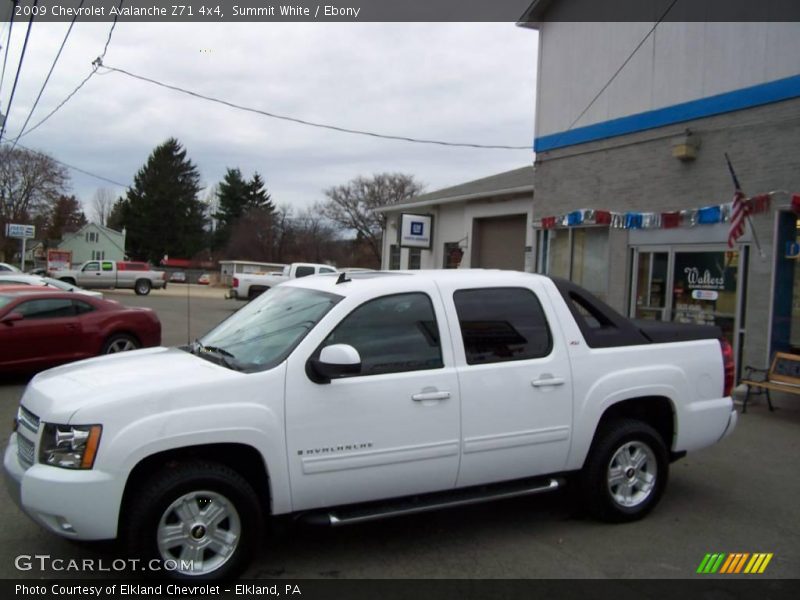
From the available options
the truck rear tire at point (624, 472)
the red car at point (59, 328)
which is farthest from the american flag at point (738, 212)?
the red car at point (59, 328)

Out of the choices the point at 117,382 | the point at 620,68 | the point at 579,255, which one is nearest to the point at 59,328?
the point at 117,382

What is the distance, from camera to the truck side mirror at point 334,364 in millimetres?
3871

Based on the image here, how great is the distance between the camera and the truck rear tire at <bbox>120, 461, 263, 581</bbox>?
3.59m

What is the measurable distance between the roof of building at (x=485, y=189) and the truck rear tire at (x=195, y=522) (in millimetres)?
16205

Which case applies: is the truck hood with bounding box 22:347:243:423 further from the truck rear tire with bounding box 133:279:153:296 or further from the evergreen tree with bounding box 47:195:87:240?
the evergreen tree with bounding box 47:195:87:240

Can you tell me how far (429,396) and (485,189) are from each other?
18344 mm

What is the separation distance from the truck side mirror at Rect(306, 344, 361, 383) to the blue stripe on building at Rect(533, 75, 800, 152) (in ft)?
29.7

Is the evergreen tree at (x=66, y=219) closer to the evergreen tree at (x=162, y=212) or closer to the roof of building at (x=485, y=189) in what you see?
the evergreen tree at (x=162, y=212)

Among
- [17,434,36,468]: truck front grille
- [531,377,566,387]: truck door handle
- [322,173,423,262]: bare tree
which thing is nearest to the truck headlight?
[17,434,36,468]: truck front grille

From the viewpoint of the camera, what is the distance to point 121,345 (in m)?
11.1

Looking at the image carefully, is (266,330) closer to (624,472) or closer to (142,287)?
(624,472)

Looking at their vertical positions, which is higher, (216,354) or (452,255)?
(452,255)

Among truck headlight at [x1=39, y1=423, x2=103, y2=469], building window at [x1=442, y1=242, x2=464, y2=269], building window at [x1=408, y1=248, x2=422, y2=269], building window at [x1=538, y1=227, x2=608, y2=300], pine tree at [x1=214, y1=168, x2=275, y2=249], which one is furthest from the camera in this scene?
pine tree at [x1=214, y1=168, x2=275, y2=249]

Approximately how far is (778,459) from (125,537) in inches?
252
